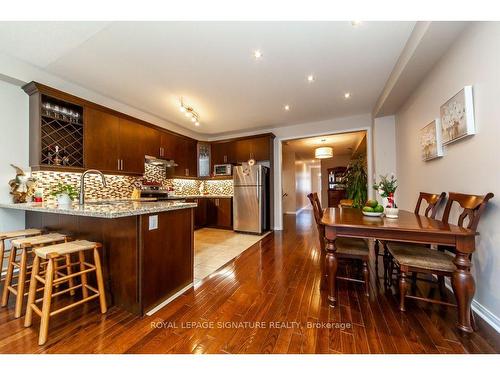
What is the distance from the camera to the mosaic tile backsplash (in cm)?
267

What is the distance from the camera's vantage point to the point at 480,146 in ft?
5.04

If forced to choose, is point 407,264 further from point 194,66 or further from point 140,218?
point 194,66

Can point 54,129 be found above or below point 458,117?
above

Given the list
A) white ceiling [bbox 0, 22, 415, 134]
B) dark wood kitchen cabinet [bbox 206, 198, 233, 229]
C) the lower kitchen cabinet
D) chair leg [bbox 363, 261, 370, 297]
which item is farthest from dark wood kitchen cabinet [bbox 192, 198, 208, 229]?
chair leg [bbox 363, 261, 370, 297]

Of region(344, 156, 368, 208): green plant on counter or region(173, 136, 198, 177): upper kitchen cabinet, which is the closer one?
region(173, 136, 198, 177): upper kitchen cabinet

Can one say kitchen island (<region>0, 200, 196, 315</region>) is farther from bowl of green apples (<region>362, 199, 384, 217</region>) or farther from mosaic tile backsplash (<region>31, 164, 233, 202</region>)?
bowl of green apples (<region>362, 199, 384, 217</region>)

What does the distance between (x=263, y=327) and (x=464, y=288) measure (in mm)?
1414

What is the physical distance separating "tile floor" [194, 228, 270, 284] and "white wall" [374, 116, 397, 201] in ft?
9.13

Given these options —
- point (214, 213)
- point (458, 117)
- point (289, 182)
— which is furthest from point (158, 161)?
point (289, 182)

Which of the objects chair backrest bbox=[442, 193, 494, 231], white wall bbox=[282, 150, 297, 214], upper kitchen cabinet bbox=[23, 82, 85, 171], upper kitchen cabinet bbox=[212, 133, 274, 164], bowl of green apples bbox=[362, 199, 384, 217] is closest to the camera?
chair backrest bbox=[442, 193, 494, 231]

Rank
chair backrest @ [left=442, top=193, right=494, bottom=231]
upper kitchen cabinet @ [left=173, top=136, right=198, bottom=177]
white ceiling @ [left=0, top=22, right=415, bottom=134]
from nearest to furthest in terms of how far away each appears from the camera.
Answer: chair backrest @ [left=442, top=193, right=494, bottom=231], white ceiling @ [left=0, top=22, right=415, bottom=134], upper kitchen cabinet @ [left=173, top=136, right=198, bottom=177]

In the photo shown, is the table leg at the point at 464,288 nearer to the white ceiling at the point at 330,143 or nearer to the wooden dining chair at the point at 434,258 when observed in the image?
the wooden dining chair at the point at 434,258

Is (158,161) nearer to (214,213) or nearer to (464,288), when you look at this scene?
(214,213)
